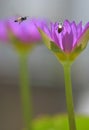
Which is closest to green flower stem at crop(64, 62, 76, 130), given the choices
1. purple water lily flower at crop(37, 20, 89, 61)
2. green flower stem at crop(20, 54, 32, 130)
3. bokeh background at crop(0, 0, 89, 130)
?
purple water lily flower at crop(37, 20, 89, 61)

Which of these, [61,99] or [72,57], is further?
[61,99]

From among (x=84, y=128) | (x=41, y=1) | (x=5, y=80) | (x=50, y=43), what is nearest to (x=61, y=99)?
(x=5, y=80)

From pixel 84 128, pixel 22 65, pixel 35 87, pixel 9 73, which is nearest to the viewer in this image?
pixel 84 128

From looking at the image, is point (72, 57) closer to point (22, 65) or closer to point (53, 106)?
point (22, 65)

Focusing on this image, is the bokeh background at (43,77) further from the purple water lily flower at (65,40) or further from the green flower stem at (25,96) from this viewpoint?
the purple water lily flower at (65,40)

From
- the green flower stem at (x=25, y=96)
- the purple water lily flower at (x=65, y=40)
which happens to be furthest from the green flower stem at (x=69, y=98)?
the green flower stem at (x=25, y=96)

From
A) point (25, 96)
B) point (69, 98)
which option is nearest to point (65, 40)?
point (69, 98)

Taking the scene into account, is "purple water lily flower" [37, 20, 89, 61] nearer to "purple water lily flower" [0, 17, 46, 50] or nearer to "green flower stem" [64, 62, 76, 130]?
"green flower stem" [64, 62, 76, 130]

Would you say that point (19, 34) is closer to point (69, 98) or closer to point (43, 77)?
point (69, 98)
